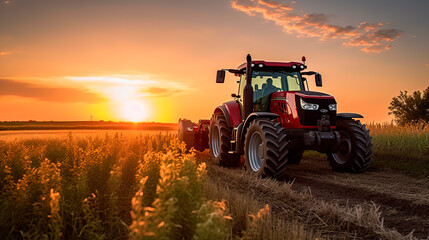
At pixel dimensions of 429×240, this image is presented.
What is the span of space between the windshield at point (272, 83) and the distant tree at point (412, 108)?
30.1m

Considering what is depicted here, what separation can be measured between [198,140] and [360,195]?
24.4ft

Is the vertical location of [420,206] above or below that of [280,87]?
below

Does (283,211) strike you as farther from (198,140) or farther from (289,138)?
(198,140)

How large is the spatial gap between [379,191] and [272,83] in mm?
4017

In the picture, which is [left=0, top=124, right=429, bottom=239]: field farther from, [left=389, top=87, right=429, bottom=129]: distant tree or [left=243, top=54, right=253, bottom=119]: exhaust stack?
[left=389, top=87, right=429, bottom=129]: distant tree

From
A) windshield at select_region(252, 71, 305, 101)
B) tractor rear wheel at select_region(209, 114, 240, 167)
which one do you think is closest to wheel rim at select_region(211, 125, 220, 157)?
tractor rear wheel at select_region(209, 114, 240, 167)

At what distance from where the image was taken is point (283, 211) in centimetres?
610

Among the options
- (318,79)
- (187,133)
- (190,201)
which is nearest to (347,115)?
(318,79)

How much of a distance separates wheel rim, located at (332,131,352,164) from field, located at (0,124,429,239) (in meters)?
0.45

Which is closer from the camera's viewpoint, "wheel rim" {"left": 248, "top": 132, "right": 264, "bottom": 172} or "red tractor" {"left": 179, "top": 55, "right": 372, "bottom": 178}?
"red tractor" {"left": 179, "top": 55, "right": 372, "bottom": 178}

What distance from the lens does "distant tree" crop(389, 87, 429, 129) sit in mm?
36156

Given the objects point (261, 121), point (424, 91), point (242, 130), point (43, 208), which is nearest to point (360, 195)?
point (261, 121)

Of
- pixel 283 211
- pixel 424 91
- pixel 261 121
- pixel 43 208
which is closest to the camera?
pixel 43 208

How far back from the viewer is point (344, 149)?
33.0ft
